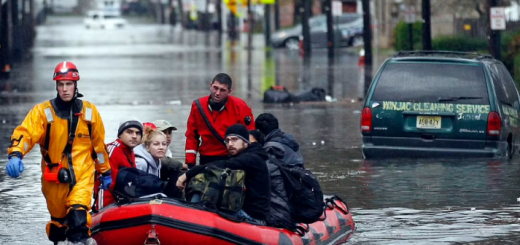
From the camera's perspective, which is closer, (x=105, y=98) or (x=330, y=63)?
(x=105, y=98)

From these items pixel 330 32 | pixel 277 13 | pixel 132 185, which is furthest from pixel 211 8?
pixel 132 185

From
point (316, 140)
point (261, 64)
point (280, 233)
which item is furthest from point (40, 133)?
point (261, 64)

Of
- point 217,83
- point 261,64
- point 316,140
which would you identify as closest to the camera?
point 217,83

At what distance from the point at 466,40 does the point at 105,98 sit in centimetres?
1454

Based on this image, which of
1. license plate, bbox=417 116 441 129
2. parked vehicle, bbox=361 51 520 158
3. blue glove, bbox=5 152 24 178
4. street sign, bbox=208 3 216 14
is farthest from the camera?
street sign, bbox=208 3 216 14

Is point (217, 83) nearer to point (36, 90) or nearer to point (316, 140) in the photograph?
point (316, 140)

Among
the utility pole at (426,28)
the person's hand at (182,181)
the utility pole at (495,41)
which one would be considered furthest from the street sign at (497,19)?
the person's hand at (182,181)

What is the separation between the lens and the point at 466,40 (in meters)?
36.2

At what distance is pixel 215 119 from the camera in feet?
33.8

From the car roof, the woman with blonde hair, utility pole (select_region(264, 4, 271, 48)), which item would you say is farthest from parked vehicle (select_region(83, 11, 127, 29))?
the woman with blonde hair

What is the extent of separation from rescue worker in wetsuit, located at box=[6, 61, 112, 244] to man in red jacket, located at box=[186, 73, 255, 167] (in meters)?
1.91

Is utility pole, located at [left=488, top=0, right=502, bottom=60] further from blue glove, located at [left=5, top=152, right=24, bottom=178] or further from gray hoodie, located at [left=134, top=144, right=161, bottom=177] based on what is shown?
blue glove, located at [left=5, top=152, right=24, bottom=178]

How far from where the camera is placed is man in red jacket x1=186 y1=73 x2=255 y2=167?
1020 cm

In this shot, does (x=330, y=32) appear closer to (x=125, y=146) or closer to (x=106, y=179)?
(x=125, y=146)
